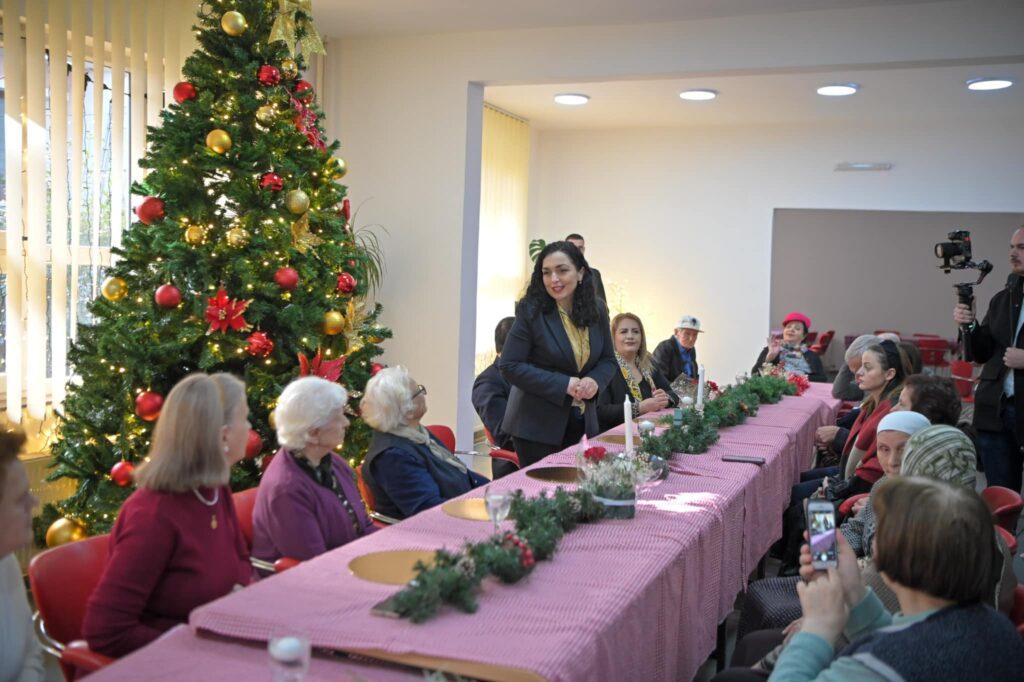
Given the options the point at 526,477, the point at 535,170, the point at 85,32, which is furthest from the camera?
the point at 535,170

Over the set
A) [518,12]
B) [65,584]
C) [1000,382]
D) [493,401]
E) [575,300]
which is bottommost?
[65,584]

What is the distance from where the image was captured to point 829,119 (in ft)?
31.9

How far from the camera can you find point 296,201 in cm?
429

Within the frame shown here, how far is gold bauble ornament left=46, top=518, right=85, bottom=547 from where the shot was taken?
407 centimetres

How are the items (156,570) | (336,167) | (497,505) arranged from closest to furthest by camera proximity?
1. (156,570)
2. (497,505)
3. (336,167)

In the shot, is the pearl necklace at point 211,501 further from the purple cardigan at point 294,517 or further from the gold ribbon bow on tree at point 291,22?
the gold ribbon bow on tree at point 291,22

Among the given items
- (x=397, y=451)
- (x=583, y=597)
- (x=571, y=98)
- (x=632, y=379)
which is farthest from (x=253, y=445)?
(x=571, y=98)

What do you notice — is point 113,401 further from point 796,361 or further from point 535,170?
point 535,170

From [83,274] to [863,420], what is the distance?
13.1 feet

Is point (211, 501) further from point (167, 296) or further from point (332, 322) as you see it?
point (332, 322)

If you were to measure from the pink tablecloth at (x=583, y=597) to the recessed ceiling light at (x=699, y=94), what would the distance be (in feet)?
17.6

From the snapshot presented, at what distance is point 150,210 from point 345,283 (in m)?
0.95

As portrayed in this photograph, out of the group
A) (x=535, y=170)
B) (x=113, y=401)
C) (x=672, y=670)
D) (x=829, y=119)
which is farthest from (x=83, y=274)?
(x=829, y=119)

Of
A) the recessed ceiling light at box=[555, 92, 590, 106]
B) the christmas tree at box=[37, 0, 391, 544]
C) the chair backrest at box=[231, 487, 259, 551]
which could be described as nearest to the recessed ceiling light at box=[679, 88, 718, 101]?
the recessed ceiling light at box=[555, 92, 590, 106]
